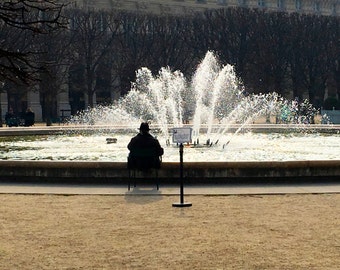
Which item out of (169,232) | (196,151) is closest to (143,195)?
(169,232)

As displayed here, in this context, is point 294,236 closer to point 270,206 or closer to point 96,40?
point 270,206

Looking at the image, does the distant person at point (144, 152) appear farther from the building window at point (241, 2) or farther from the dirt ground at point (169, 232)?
the building window at point (241, 2)

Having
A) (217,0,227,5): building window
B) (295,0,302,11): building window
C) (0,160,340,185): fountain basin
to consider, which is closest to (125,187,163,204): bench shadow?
(0,160,340,185): fountain basin

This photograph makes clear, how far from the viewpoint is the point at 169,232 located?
9.23m

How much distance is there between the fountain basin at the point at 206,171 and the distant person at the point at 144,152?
0.57 m

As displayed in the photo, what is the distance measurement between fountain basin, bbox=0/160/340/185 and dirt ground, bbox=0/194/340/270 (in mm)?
1680

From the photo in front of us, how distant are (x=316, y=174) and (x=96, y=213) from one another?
587 cm

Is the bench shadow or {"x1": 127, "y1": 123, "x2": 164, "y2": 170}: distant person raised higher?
{"x1": 127, "y1": 123, "x2": 164, "y2": 170}: distant person

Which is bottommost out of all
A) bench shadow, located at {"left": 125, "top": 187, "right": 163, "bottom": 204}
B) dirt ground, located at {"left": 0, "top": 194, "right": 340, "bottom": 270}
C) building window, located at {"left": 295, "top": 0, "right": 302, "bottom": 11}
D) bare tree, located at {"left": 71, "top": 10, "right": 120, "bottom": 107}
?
dirt ground, located at {"left": 0, "top": 194, "right": 340, "bottom": 270}

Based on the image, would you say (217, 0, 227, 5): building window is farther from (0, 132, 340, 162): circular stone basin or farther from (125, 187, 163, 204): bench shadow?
(125, 187, 163, 204): bench shadow

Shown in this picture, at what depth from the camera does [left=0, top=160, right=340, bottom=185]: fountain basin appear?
1421 cm

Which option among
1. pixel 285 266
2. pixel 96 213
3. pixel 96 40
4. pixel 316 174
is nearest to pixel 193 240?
pixel 285 266

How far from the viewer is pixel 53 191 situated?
1351 centimetres

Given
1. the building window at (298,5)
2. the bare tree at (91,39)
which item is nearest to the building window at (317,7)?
the building window at (298,5)
